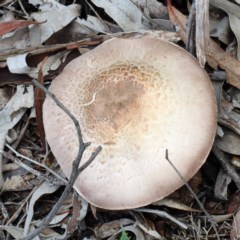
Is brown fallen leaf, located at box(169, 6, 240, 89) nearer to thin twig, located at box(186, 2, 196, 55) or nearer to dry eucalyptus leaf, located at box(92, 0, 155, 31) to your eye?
thin twig, located at box(186, 2, 196, 55)

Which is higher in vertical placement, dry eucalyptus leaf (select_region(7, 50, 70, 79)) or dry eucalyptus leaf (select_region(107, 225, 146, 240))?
dry eucalyptus leaf (select_region(7, 50, 70, 79))

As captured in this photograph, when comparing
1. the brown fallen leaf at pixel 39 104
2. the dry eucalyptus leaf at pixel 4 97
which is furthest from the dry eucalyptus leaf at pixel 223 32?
the dry eucalyptus leaf at pixel 4 97

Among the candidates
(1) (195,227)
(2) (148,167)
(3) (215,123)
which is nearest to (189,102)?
(3) (215,123)

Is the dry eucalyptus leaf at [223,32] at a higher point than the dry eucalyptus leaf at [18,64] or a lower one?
higher

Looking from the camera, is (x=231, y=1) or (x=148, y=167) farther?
(x=231, y=1)

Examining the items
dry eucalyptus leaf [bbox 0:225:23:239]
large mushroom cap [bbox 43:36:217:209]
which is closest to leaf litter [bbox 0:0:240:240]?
dry eucalyptus leaf [bbox 0:225:23:239]

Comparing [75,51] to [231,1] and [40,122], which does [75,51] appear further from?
[231,1]

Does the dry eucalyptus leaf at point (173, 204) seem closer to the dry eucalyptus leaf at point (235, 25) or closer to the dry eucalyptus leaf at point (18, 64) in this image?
the dry eucalyptus leaf at point (235, 25)

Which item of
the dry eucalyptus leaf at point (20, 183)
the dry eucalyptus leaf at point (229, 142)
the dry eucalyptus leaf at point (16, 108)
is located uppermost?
the dry eucalyptus leaf at point (16, 108)
